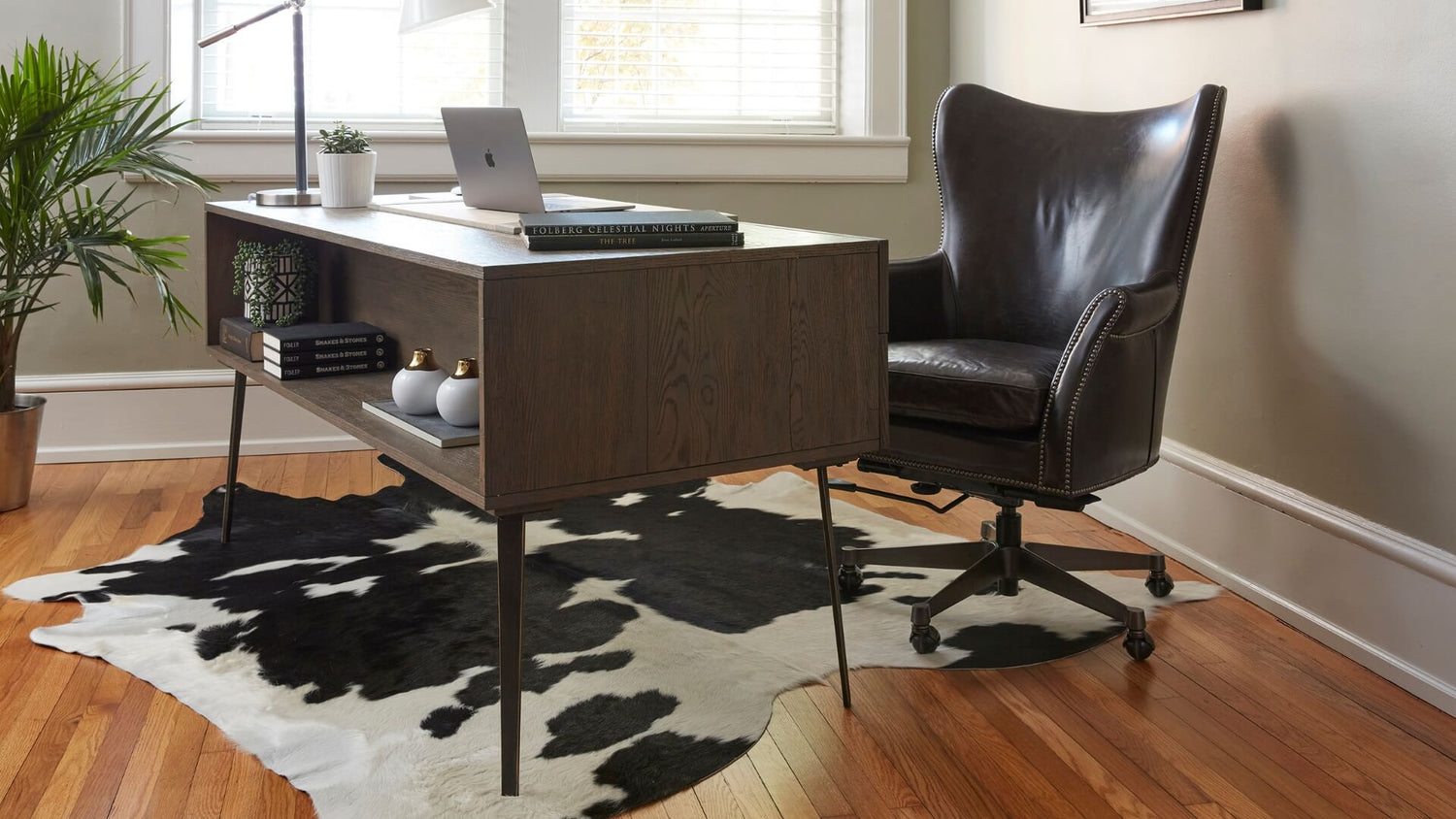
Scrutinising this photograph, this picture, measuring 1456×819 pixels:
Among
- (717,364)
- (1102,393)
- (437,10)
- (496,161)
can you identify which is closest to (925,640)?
(1102,393)

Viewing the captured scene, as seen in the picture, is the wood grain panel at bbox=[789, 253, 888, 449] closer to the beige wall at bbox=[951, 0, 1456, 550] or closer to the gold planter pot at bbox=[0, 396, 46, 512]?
the beige wall at bbox=[951, 0, 1456, 550]

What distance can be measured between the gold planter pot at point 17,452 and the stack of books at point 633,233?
1947 millimetres

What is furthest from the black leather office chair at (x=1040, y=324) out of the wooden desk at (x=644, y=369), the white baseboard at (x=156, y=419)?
the white baseboard at (x=156, y=419)

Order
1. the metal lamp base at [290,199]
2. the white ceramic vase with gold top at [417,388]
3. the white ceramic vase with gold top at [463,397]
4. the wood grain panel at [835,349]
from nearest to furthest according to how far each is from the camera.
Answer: the wood grain panel at [835,349] → the white ceramic vase with gold top at [463,397] → the white ceramic vase with gold top at [417,388] → the metal lamp base at [290,199]

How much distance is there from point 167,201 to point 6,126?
0.75m

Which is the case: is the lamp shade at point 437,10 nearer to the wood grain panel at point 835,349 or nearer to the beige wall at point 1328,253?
the wood grain panel at point 835,349

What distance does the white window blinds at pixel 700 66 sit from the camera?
3.89 metres

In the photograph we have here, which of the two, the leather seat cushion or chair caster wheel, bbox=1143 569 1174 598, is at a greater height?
the leather seat cushion

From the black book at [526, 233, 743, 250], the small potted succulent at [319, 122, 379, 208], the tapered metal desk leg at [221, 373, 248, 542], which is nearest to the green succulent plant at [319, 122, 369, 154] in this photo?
the small potted succulent at [319, 122, 379, 208]

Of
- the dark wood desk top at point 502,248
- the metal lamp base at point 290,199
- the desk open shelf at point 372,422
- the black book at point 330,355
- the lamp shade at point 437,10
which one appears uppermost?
the lamp shade at point 437,10

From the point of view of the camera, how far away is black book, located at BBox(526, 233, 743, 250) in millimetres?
1721

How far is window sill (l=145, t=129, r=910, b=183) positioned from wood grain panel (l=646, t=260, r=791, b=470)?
2131 millimetres

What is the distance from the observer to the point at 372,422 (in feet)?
6.81

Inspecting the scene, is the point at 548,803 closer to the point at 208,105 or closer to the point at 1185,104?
the point at 1185,104
